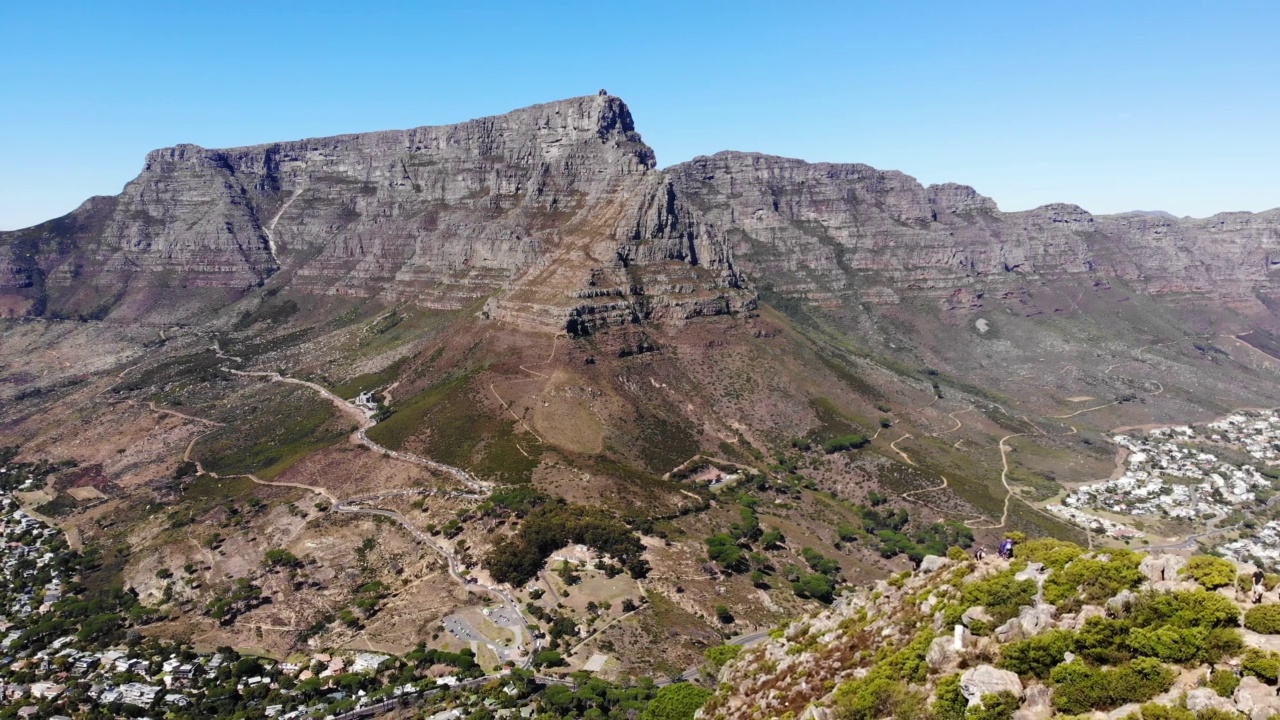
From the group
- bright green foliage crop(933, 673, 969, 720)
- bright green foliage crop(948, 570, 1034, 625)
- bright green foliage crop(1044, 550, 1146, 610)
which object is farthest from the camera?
bright green foliage crop(948, 570, 1034, 625)

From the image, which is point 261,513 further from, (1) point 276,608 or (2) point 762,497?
(2) point 762,497

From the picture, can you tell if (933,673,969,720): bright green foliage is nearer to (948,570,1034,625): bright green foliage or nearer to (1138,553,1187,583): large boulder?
(948,570,1034,625): bright green foliage

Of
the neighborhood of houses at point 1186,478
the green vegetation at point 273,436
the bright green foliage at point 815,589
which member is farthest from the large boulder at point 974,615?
the green vegetation at point 273,436

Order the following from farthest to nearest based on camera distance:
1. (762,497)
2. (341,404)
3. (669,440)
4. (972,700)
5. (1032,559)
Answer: (341,404) → (669,440) → (762,497) → (1032,559) → (972,700)

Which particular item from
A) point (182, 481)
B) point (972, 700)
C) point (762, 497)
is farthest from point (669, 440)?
point (972, 700)

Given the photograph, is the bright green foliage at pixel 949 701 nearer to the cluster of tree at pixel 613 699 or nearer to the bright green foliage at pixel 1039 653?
the bright green foliage at pixel 1039 653

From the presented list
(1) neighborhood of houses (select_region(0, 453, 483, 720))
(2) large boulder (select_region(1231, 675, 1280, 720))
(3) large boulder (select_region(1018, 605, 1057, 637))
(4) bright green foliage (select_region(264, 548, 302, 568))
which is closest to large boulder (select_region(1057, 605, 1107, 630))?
(3) large boulder (select_region(1018, 605, 1057, 637))
